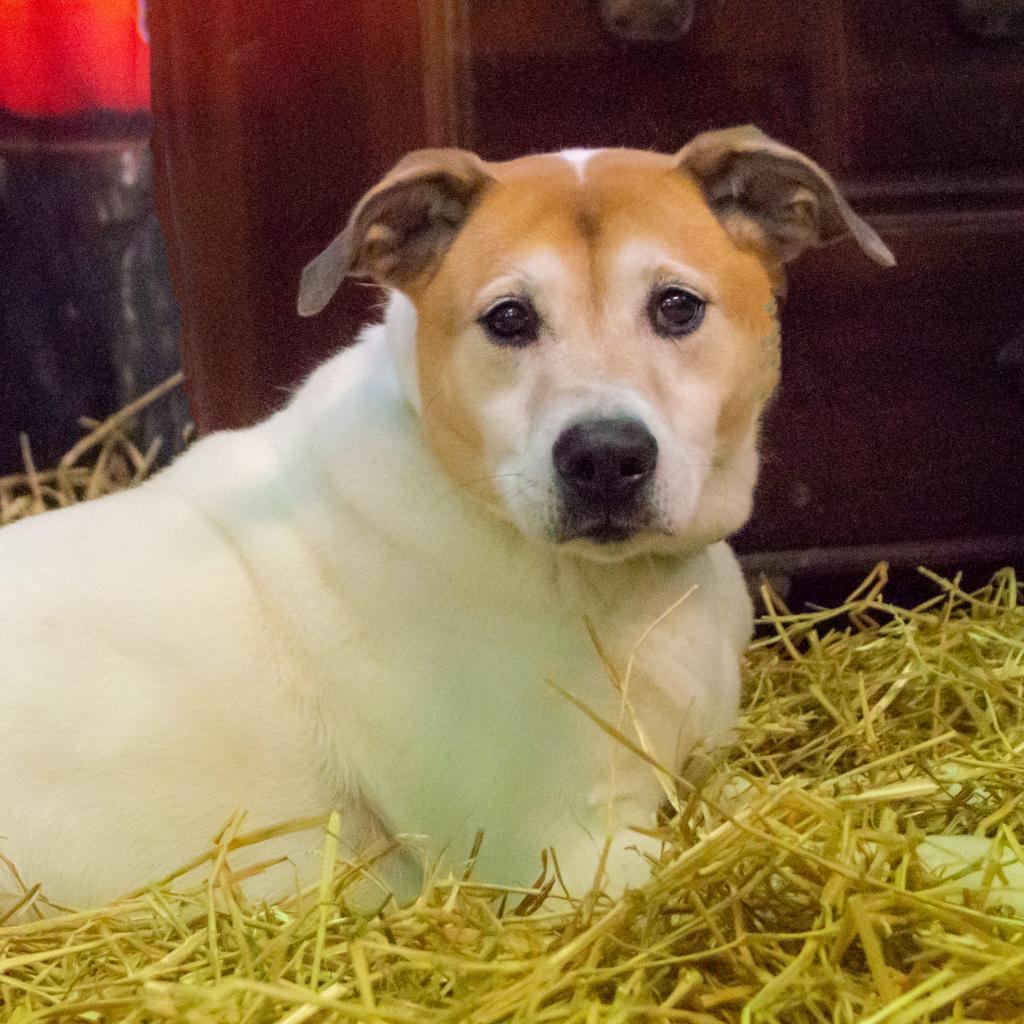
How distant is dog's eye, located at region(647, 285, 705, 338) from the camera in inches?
71.0

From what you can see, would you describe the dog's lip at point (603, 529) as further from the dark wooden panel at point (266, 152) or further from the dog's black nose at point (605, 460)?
the dark wooden panel at point (266, 152)

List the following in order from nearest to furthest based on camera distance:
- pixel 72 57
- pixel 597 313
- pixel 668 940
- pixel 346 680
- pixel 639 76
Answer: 1. pixel 668 940
2. pixel 597 313
3. pixel 346 680
4. pixel 639 76
5. pixel 72 57

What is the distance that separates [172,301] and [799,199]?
6.99ft

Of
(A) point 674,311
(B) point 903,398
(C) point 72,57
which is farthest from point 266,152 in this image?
(B) point 903,398

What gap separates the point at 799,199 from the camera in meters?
1.95

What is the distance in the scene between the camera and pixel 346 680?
75.6 inches

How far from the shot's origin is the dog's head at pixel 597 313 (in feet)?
5.56

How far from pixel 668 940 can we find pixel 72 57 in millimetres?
2925

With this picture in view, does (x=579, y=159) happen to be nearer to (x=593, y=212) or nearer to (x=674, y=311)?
(x=593, y=212)

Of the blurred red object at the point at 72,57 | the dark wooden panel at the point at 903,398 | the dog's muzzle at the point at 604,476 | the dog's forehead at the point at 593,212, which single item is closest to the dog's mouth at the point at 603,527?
the dog's muzzle at the point at 604,476

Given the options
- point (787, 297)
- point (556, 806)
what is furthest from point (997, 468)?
point (556, 806)

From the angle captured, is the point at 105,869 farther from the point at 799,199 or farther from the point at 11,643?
the point at 799,199

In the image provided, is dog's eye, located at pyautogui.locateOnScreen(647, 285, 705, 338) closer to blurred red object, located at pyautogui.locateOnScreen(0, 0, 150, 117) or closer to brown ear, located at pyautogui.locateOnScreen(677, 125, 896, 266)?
brown ear, located at pyautogui.locateOnScreen(677, 125, 896, 266)

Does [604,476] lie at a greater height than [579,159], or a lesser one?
lesser
